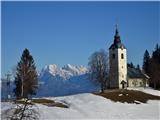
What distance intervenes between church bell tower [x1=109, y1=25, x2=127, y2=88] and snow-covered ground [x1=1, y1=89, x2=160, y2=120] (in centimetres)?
2674

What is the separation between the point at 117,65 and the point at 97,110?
41.9 m

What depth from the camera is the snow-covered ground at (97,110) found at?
5469cm

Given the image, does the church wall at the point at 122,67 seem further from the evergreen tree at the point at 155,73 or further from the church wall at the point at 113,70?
the evergreen tree at the point at 155,73

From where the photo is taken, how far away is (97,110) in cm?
6228

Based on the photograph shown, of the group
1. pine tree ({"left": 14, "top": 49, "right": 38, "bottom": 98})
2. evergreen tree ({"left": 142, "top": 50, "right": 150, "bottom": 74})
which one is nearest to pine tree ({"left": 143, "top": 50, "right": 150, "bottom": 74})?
evergreen tree ({"left": 142, "top": 50, "right": 150, "bottom": 74})

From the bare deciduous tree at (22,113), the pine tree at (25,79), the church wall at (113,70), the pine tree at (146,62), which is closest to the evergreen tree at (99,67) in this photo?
the church wall at (113,70)

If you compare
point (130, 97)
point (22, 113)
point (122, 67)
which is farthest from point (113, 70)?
point (22, 113)

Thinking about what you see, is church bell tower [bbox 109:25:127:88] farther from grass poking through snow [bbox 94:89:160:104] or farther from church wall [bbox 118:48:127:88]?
grass poking through snow [bbox 94:89:160:104]

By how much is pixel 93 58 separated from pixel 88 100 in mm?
28620

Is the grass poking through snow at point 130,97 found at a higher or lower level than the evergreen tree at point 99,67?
lower

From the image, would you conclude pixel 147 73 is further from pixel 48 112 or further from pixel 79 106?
pixel 48 112

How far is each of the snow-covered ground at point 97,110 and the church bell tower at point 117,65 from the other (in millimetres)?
26745

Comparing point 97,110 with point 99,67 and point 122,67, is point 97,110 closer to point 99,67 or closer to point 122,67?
point 99,67

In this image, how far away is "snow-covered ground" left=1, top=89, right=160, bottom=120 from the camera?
54.7 meters
